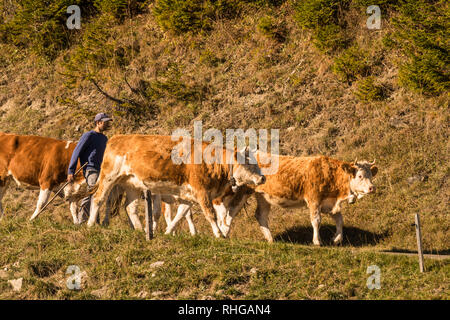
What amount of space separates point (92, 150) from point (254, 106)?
9.82m

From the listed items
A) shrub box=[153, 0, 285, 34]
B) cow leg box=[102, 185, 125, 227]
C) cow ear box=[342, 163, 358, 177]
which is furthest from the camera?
shrub box=[153, 0, 285, 34]

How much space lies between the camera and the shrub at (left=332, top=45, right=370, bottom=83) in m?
22.1

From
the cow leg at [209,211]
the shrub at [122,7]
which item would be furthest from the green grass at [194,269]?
the shrub at [122,7]

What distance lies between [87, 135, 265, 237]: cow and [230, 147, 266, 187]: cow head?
0.07 ft

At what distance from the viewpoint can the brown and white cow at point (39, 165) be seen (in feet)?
50.8

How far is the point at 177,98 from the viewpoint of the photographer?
2516 cm

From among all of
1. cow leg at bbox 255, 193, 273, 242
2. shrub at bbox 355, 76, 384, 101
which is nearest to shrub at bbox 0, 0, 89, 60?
shrub at bbox 355, 76, 384, 101

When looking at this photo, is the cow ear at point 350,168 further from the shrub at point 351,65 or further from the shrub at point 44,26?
the shrub at point 44,26

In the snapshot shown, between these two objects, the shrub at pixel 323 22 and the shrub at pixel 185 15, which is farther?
the shrub at pixel 185 15

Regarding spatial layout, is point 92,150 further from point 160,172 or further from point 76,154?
point 160,172

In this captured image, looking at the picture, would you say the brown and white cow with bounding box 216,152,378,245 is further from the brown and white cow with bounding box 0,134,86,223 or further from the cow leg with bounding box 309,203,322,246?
the brown and white cow with bounding box 0,134,86,223

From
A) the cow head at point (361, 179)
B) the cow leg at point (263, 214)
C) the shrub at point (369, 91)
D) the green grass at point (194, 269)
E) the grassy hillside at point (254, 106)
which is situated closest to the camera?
the green grass at point (194, 269)

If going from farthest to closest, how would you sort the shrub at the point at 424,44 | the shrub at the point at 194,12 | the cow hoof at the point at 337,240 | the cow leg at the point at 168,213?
the shrub at the point at 194,12 < the shrub at the point at 424,44 < the cow leg at the point at 168,213 < the cow hoof at the point at 337,240
